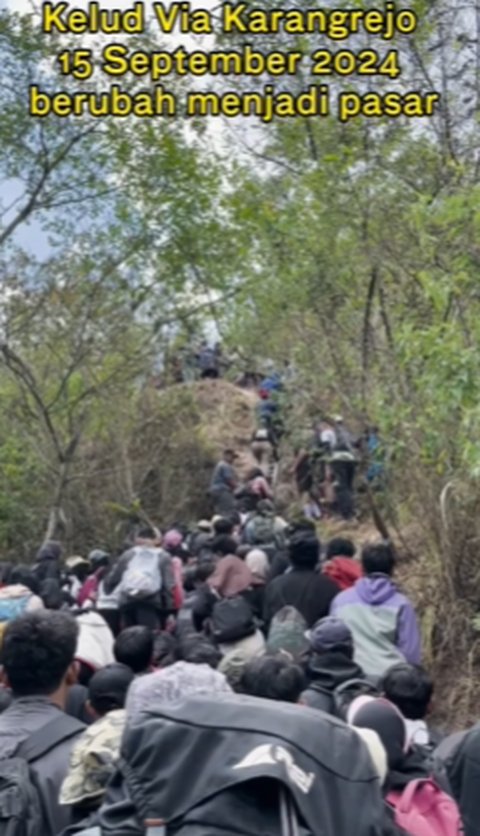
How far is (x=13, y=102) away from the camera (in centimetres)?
1446

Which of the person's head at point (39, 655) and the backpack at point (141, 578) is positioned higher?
the person's head at point (39, 655)

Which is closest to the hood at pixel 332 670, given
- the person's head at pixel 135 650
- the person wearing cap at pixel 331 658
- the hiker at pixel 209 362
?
the person wearing cap at pixel 331 658

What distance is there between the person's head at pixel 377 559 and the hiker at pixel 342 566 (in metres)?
1.03

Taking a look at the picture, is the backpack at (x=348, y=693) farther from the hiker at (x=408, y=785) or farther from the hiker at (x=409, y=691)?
the hiker at (x=408, y=785)

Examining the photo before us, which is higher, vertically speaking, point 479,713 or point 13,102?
point 13,102

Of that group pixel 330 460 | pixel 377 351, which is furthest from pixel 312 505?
pixel 377 351

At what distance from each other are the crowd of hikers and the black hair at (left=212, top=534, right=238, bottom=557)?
181cm

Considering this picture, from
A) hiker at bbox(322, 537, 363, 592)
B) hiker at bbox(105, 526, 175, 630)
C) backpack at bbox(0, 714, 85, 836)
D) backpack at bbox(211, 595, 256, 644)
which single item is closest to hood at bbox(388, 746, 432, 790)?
backpack at bbox(0, 714, 85, 836)

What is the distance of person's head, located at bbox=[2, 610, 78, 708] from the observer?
4.10 meters

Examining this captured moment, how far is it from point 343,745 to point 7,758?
1507 mm

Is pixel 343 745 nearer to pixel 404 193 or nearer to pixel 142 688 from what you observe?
pixel 142 688

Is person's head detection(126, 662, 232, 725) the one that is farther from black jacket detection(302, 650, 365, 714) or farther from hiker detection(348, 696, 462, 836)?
black jacket detection(302, 650, 365, 714)

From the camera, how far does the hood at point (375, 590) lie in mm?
7742

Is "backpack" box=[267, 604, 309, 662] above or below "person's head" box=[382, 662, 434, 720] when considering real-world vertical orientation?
below
